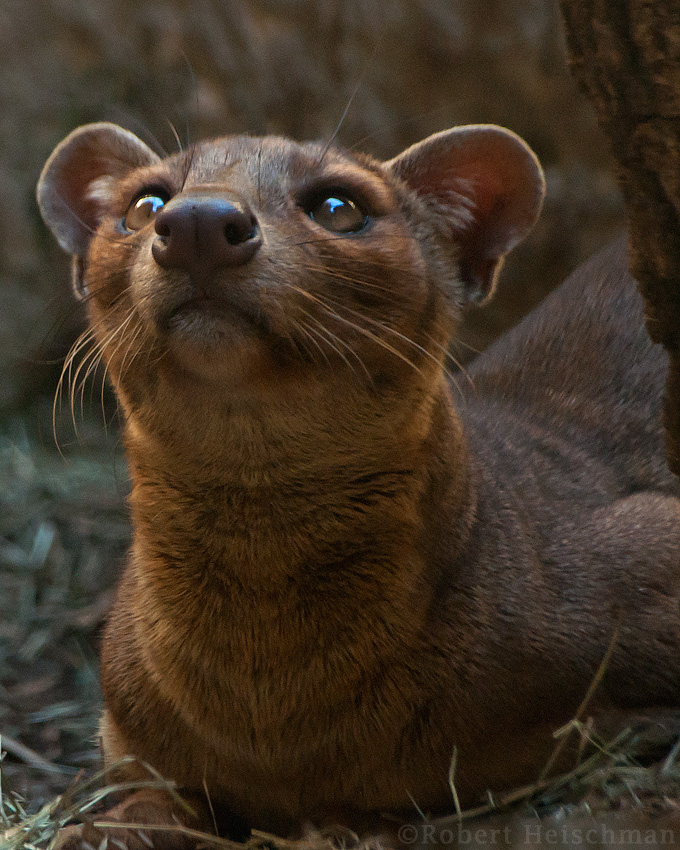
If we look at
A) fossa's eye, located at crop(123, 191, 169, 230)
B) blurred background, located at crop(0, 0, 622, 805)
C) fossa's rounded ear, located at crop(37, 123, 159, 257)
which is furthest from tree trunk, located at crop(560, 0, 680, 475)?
blurred background, located at crop(0, 0, 622, 805)

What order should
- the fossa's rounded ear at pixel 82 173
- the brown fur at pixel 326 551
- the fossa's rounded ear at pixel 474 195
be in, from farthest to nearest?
the fossa's rounded ear at pixel 82 173 < the fossa's rounded ear at pixel 474 195 < the brown fur at pixel 326 551

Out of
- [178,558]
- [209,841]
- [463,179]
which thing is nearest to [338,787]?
[209,841]

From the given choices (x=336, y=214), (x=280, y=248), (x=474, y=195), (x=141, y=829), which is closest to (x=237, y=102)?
(x=474, y=195)

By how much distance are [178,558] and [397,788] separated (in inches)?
30.7

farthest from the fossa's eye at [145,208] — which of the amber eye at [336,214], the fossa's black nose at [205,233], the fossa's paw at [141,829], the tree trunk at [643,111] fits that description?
the fossa's paw at [141,829]

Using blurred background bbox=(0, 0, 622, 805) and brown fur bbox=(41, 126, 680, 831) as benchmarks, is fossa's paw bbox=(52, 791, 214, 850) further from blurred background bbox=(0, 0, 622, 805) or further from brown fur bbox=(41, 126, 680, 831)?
blurred background bbox=(0, 0, 622, 805)

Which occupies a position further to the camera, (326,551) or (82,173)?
(82,173)

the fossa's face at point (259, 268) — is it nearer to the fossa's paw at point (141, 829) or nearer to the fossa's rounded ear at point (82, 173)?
the fossa's rounded ear at point (82, 173)

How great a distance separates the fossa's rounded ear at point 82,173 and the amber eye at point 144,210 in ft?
1.55

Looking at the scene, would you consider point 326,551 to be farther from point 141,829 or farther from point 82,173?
point 82,173

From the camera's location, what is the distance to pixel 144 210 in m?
2.67

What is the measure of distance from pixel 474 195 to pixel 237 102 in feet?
6.89

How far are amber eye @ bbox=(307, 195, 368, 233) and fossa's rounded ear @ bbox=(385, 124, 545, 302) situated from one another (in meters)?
0.47

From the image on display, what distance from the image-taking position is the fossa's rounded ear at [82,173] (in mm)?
3148
